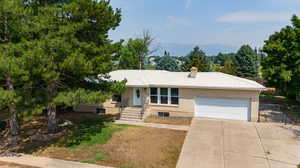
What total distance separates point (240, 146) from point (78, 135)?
9210mm

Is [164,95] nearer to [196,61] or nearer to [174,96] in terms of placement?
[174,96]

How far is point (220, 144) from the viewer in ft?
32.9

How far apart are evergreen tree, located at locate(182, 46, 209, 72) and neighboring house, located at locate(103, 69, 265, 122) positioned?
53.4 ft

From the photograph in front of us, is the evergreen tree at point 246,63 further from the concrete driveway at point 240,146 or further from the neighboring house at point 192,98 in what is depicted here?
the concrete driveway at point 240,146

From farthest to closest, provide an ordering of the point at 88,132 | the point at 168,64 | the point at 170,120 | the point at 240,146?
1. the point at 168,64
2. the point at 170,120
3. the point at 88,132
4. the point at 240,146

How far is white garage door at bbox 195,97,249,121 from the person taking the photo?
1423 cm

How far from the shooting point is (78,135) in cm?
1183

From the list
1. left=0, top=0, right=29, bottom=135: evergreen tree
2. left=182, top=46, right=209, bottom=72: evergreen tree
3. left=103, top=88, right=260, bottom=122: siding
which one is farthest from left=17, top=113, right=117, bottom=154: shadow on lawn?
left=182, top=46, right=209, bottom=72: evergreen tree

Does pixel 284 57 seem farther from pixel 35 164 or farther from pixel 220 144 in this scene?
pixel 35 164

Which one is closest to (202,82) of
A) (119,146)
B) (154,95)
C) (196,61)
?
(154,95)

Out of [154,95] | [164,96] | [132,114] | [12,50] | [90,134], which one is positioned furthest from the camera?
[154,95]

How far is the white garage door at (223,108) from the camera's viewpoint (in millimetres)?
14234

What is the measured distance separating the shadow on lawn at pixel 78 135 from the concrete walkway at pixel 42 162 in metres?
0.81

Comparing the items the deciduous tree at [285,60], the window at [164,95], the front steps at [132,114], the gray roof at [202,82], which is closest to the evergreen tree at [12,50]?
the front steps at [132,114]
